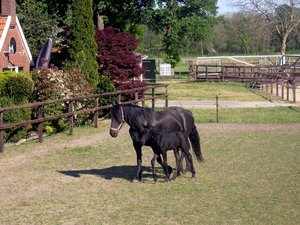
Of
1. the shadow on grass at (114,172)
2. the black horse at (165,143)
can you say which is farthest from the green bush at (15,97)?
the black horse at (165,143)

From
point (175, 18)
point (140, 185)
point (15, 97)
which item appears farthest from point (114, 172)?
point (175, 18)

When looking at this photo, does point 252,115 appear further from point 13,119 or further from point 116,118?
point 116,118

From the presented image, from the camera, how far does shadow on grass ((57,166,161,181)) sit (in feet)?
36.3

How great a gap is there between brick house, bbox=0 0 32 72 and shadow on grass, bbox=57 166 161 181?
11.9 meters

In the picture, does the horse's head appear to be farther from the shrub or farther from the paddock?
the shrub

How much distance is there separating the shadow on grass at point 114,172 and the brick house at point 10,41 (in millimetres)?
11940

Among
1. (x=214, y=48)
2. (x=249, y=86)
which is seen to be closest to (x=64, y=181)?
(x=249, y=86)

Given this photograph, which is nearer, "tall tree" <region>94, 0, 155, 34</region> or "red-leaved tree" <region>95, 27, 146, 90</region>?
"red-leaved tree" <region>95, 27, 146, 90</region>

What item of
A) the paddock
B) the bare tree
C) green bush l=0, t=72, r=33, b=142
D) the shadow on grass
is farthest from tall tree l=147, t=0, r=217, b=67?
the shadow on grass

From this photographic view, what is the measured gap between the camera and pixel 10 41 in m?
23.5

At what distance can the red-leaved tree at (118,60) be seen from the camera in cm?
2377

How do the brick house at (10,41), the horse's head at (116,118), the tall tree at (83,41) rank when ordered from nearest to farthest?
1. the horse's head at (116,118)
2. the tall tree at (83,41)
3. the brick house at (10,41)

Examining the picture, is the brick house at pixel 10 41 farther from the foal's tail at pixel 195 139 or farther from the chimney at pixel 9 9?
the foal's tail at pixel 195 139

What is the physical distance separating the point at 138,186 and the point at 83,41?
43.4ft
